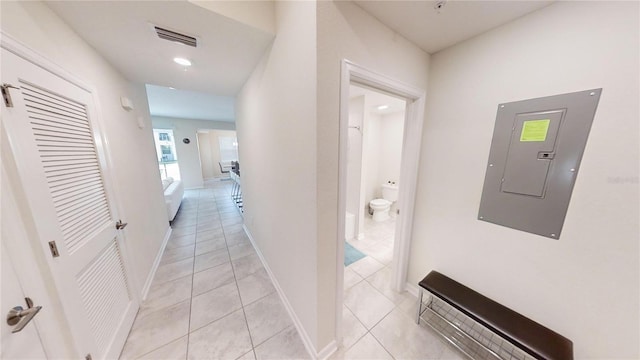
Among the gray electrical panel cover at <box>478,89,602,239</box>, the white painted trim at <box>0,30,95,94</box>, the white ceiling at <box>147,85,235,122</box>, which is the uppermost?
the white ceiling at <box>147,85,235,122</box>

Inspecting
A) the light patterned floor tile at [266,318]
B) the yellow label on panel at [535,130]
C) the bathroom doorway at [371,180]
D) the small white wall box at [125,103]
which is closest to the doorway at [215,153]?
the small white wall box at [125,103]

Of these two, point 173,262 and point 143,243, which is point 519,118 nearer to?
point 143,243

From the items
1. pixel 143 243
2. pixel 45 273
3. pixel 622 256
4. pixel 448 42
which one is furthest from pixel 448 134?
pixel 143 243

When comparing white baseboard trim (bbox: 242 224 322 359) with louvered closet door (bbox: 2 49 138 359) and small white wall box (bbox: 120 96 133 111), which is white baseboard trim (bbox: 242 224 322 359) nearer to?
louvered closet door (bbox: 2 49 138 359)

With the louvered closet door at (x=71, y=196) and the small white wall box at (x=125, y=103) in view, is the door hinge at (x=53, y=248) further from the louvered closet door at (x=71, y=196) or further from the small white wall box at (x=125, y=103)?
the small white wall box at (x=125, y=103)

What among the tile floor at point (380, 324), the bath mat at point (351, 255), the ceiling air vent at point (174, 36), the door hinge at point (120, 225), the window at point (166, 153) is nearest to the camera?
the ceiling air vent at point (174, 36)

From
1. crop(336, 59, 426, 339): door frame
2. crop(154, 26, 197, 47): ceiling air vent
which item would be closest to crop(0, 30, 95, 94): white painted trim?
crop(154, 26, 197, 47): ceiling air vent

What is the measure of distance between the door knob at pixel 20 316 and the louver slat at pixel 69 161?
338mm

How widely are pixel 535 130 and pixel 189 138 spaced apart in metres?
7.74

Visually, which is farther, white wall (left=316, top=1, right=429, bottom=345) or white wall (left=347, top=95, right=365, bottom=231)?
white wall (left=347, top=95, right=365, bottom=231)

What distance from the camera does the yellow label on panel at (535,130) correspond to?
1129 millimetres

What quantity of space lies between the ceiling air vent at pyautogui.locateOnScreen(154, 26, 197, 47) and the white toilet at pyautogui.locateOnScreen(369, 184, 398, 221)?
11.3 feet

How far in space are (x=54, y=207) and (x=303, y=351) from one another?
6.01ft

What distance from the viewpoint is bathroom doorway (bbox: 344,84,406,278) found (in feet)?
8.39
